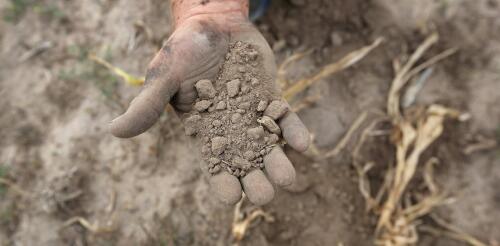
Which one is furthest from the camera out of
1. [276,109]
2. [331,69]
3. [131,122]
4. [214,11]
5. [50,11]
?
[50,11]

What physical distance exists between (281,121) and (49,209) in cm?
122

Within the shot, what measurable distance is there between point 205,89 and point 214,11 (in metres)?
0.37

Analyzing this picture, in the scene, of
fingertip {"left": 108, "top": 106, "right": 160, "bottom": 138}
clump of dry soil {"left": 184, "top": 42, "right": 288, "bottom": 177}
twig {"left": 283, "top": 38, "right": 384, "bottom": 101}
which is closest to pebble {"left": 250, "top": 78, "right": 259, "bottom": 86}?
clump of dry soil {"left": 184, "top": 42, "right": 288, "bottom": 177}

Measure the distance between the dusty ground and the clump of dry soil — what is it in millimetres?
447

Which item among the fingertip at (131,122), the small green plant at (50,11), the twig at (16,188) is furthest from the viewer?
the small green plant at (50,11)

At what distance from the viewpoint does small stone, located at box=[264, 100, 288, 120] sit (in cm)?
134

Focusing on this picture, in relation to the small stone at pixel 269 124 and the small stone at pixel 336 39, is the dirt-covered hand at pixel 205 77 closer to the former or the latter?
the small stone at pixel 269 124

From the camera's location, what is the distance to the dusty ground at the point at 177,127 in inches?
73.4

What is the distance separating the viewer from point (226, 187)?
1286mm

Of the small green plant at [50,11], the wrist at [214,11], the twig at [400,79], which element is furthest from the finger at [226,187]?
the small green plant at [50,11]

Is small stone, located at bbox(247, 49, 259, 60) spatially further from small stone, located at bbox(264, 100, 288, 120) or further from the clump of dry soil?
small stone, located at bbox(264, 100, 288, 120)

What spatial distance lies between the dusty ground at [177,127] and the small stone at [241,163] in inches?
19.5

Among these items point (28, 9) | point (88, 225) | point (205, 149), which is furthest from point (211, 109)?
point (28, 9)

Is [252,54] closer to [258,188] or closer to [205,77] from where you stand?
[205,77]
